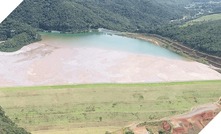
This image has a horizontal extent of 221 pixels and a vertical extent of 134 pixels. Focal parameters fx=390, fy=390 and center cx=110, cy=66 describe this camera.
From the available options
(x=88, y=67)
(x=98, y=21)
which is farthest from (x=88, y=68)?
(x=98, y=21)

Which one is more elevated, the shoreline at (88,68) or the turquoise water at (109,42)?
the shoreline at (88,68)

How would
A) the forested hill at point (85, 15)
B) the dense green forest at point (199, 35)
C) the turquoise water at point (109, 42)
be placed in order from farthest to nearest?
the forested hill at point (85, 15) < the turquoise water at point (109, 42) < the dense green forest at point (199, 35)

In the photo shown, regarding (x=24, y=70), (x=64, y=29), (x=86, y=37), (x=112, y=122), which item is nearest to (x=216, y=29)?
(x=86, y=37)

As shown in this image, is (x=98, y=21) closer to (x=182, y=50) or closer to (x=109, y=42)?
(x=109, y=42)

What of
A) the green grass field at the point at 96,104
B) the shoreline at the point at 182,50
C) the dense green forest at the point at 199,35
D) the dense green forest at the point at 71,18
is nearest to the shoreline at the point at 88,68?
the shoreline at the point at 182,50

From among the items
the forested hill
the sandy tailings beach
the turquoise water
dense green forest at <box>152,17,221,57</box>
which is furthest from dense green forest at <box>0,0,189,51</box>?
dense green forest at <box>152,17,221,57</box>

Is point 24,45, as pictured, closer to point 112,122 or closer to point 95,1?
point 112,122

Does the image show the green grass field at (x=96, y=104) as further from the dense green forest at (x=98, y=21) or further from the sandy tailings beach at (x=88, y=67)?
the dense green forest at (x=98, y=21)
